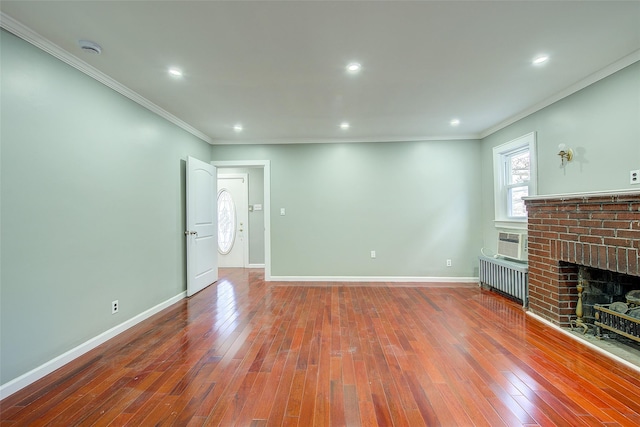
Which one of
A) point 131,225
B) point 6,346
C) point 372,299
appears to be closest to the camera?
point 6,346

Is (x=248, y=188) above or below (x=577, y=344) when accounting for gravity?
Answer: above

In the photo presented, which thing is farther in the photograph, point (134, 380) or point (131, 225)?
point (131, 225)

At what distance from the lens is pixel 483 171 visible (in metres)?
4.44

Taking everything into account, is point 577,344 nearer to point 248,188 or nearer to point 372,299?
point 372,299

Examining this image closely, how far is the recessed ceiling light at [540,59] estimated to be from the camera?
2.24 metres

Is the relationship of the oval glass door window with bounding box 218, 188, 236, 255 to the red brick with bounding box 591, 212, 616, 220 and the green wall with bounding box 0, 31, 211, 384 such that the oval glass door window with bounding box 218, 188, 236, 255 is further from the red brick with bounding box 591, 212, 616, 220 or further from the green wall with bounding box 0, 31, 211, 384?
the red brick with bounding box 591, 212, 616, 220

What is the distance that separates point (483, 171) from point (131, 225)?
5.12 m

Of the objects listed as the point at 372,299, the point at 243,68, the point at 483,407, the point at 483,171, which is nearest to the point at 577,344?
the point at 483,407

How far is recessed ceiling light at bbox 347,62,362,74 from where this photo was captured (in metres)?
2.29

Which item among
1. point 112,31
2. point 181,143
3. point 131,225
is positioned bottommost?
point 131,225

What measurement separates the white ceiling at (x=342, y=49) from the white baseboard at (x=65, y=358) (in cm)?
237

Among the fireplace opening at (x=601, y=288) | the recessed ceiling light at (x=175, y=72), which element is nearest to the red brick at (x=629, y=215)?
the fireplace opening at (x=601, y=288)

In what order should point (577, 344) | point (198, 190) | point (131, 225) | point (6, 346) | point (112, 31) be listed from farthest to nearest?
A: point (198, 190) < point (131, 225) < point (577, 344) < point (112, 31) < point (6, 346)

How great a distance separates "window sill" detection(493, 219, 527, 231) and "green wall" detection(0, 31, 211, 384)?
4783 mm
